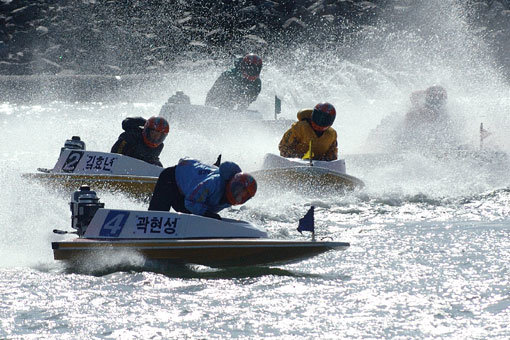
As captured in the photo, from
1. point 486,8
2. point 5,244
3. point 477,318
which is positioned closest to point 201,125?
point 5,244

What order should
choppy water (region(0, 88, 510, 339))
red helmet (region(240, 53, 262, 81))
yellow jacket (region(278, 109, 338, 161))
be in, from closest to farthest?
choppy water (region(0, 88, 510, 339)) → yellow jacket (region(278, 109, 338, 161)) → red helmet (region(240, 53, 262, 81))

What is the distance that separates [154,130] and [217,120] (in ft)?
27.2

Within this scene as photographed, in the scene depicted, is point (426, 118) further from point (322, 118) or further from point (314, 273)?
point (314, 273)

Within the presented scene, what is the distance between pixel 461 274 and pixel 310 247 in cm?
154

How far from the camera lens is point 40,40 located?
63.7 meters

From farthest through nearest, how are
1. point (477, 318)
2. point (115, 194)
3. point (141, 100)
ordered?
point (141, 100) < point (115, 194) < point (477, 318)

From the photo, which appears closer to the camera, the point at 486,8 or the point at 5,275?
the point at 5,275

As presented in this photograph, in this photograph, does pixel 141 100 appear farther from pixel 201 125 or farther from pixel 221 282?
pixel 221 282

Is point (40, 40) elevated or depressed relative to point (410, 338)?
elevated

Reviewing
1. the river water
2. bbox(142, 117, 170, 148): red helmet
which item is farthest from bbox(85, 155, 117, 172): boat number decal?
bbox(142, 117, 170, 148): red helmet

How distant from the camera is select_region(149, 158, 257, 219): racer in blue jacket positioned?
894 centimetres

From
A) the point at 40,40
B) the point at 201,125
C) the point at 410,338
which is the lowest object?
the point at 410,338

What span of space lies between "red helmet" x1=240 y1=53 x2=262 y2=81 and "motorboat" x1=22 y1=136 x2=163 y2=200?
8936mm

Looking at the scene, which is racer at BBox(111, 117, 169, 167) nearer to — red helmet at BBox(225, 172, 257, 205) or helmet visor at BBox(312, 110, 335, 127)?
helmet visor at BBox(312, 110, 335, 127)
